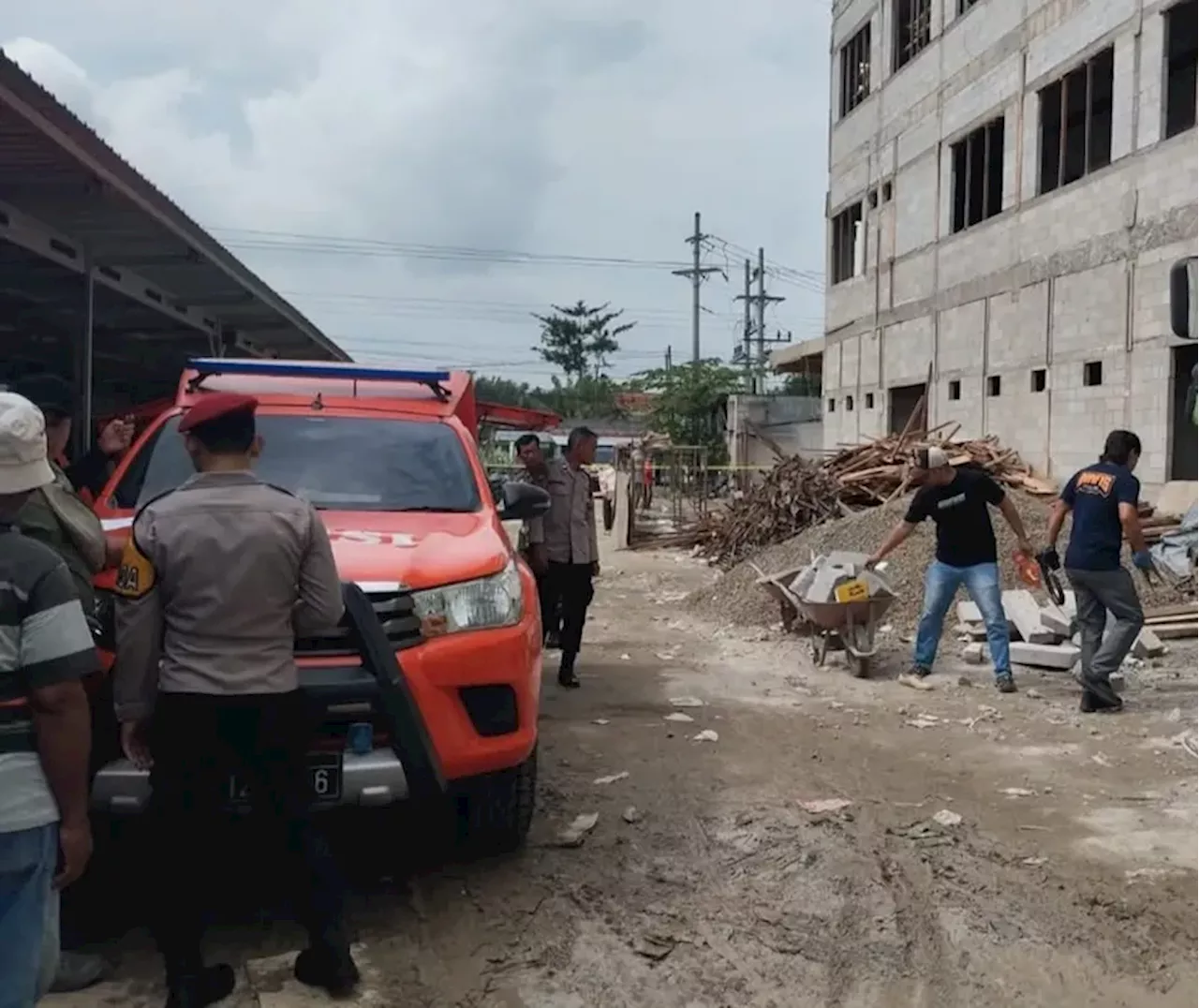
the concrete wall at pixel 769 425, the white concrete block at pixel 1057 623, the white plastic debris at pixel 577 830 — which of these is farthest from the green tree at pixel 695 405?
the white plastic debris at pixel 577 830

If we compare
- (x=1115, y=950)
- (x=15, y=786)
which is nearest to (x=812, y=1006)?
(x=1115, y=950)

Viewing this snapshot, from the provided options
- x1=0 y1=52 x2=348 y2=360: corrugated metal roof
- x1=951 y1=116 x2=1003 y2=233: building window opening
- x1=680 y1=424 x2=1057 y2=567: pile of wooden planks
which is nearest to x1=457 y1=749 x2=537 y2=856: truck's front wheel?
x1=0 y1=52 x2=348 y2=360: corrugated metal roof

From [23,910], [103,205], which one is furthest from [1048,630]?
[23,910]

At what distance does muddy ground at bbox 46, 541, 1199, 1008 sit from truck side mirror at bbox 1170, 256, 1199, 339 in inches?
91.9

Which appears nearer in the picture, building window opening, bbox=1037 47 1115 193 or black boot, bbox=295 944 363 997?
black boot, bbox=295 944 363 997

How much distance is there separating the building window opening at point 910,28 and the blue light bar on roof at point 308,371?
57.4ft

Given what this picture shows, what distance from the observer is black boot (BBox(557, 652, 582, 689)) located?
901 cm

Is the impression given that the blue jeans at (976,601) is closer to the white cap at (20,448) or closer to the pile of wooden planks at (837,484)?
the pile of wooden planks at (837,484)

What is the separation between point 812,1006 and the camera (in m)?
3.88

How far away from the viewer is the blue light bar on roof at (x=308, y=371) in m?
6.18

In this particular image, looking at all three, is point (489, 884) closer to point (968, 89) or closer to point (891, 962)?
point (891, 962)

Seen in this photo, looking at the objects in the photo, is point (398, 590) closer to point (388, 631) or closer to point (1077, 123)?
point (388, 631)

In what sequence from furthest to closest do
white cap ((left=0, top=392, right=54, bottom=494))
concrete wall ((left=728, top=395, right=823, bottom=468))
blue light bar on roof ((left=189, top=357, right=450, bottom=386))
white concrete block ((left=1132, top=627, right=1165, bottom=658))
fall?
1. concrete wall ((left=728, top=395, right=823, bottom=468))
2. white concrete block ((left=1132, top=627, right=1165, bottom=658))
3. blue light bar on roof ((left=189, top=357, right=450, bottom=386))
4. white cap ((left=0, top=392, right=54, bottom=494))

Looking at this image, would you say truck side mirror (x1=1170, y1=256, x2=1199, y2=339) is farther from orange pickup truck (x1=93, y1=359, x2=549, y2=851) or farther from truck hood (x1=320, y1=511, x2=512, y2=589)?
truck hood (x1=320, y1=511, x2=512, y2=589)
